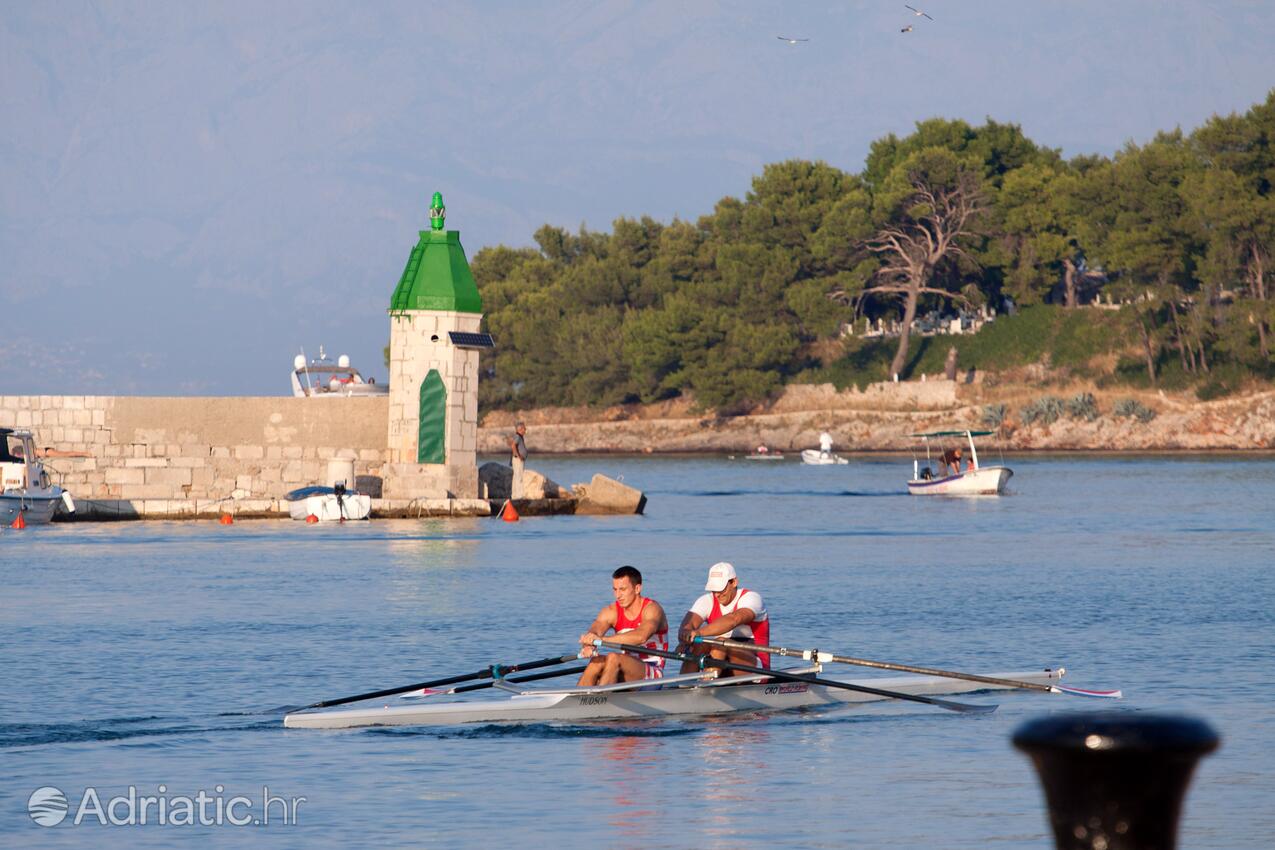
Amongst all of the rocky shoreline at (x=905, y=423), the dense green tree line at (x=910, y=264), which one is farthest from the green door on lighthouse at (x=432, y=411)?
the rocky shoreline at (x=905, y=423)

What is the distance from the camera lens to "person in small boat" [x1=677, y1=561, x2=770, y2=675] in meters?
15.5

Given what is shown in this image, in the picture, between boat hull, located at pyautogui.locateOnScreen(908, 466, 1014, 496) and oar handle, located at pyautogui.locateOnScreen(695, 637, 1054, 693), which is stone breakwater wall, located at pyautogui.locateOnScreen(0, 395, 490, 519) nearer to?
boat hull, located at pyautogui.locateOnScreen(908, 466, 1014, 496)

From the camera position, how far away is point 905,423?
103 m

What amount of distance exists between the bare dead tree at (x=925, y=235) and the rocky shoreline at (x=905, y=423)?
5137 millimetres

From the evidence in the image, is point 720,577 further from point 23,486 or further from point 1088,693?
point 23,486

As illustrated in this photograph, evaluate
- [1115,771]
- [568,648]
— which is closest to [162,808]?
[568,648]

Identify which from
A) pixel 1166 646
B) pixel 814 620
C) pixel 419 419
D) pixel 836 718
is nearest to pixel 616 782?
pixel 836 718

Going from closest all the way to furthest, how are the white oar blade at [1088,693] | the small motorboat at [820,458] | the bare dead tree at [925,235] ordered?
the white oar blade at [1088,693] → the small motorboat at [820,458] → the bare dead tree at [925,235]

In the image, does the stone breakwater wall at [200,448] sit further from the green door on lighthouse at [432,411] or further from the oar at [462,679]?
the oar at [462,679]

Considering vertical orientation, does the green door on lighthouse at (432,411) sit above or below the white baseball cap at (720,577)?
above

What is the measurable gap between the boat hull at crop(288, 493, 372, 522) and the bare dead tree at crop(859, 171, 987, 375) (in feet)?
198

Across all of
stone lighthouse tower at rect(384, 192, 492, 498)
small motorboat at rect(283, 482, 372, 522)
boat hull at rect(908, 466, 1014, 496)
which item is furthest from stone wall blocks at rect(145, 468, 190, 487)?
boat hull at rect(908, 466, 1014, 496)

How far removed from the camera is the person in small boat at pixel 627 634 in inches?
593

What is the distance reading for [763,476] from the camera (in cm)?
8088
